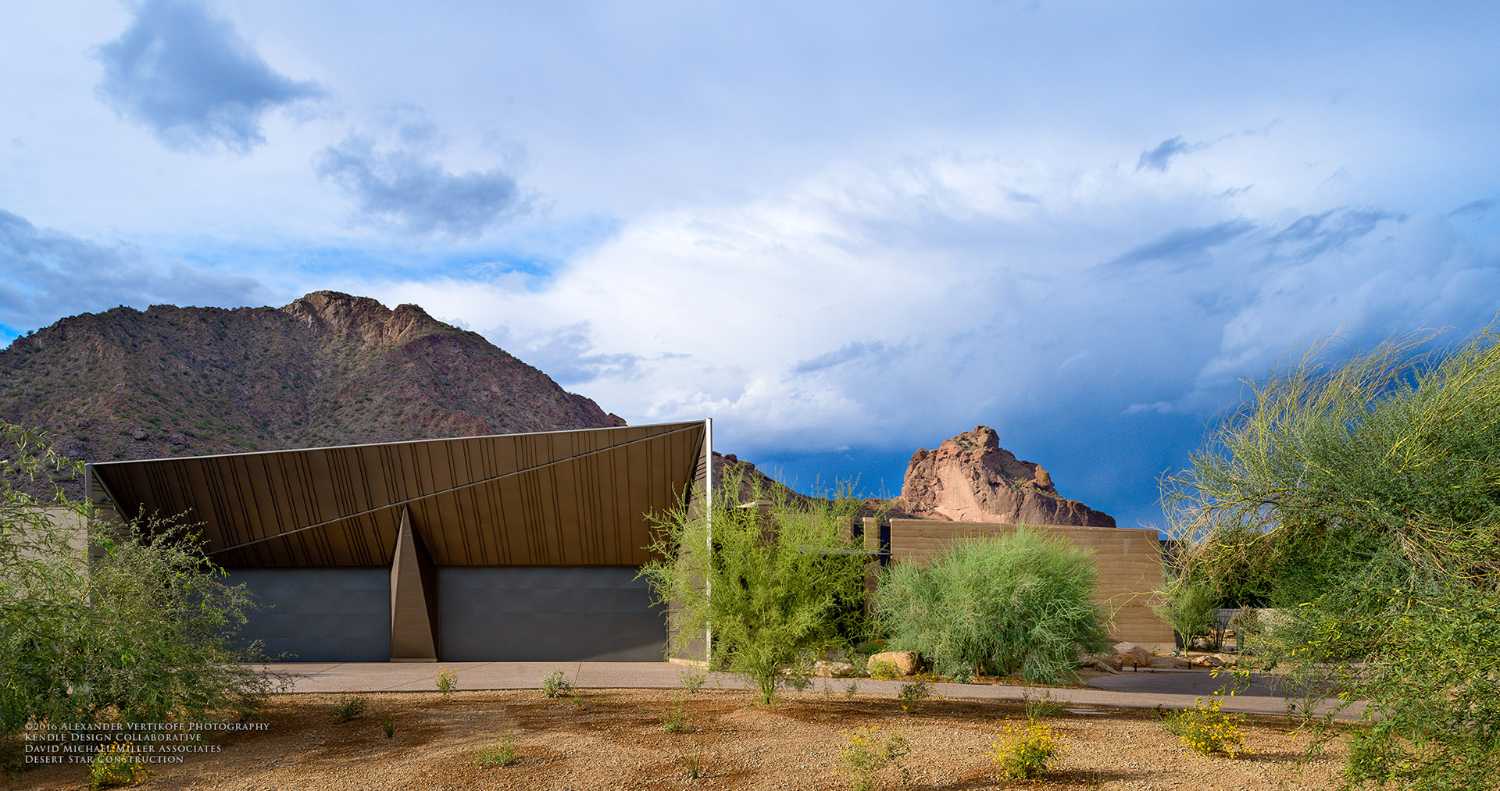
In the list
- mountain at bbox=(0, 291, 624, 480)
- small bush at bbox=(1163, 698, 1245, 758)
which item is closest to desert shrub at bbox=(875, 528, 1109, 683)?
small bush at bbox=(1163, 698, 1245, 758)

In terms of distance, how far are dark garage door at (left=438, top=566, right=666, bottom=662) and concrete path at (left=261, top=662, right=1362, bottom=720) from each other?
834mm

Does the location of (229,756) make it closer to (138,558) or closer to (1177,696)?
(138,558)

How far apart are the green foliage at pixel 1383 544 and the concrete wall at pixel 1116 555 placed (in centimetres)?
1163

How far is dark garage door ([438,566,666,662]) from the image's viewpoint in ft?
72.0

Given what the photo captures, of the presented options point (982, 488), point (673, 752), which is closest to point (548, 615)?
point (673, 752)

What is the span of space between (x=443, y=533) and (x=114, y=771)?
1221 cm

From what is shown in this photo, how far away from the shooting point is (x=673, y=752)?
9.40m

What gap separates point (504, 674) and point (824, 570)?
8284mm

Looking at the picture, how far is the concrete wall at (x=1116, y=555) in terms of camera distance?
2319 cm

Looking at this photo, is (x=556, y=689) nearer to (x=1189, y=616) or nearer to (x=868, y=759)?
(x=868, y=759)

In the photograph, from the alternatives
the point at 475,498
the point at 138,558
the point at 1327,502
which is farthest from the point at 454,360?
the point at 1327,502

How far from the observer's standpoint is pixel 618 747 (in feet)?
31.7

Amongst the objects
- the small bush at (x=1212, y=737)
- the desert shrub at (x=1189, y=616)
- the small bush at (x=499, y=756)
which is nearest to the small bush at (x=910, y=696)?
the small bush at (x=1212, y=737)

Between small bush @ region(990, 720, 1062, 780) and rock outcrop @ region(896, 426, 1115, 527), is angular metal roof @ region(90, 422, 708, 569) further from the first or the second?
rock outcrop @ region(896, 426, 1115, 527)
